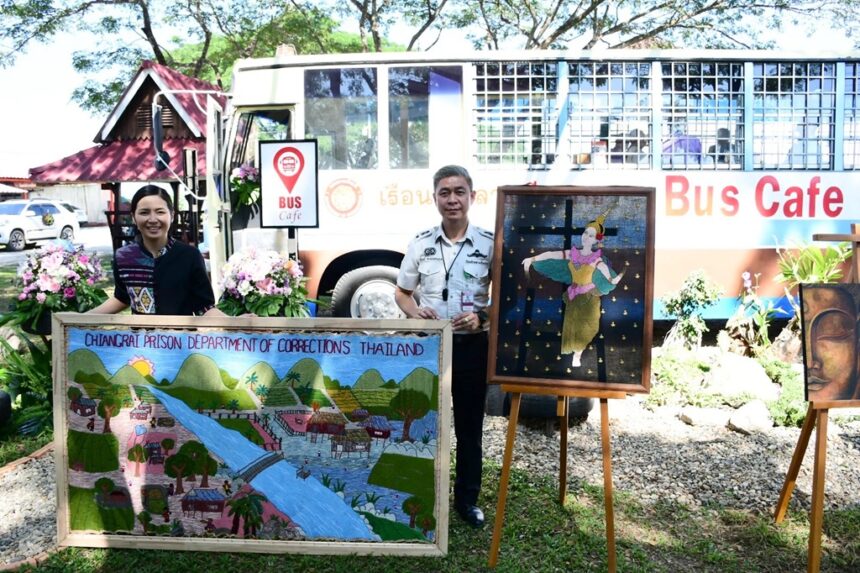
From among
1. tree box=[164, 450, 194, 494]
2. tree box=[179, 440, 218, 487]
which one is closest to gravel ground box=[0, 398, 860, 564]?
tree box=[164, 450, 194, 494]

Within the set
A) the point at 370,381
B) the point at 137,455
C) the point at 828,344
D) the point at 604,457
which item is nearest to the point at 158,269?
the point at 137,455

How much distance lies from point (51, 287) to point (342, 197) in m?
2.77

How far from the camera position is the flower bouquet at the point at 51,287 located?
16.2ft

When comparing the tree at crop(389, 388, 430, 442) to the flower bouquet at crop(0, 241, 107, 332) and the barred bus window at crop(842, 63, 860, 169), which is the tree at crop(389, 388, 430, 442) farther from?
the barred bus window at crop(842, 63, 860, 169)

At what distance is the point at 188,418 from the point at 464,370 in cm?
128

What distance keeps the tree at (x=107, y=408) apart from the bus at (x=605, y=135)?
368cm

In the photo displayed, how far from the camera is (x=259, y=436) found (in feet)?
10.5

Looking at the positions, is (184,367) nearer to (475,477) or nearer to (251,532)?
(251,532)

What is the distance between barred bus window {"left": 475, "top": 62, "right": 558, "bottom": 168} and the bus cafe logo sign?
2.14 m

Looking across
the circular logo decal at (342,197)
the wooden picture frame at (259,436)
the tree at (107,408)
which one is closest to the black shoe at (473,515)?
the wooden picture frame at (259,436)

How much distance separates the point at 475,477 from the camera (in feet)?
11.6

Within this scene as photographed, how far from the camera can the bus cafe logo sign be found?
5184 millimetres

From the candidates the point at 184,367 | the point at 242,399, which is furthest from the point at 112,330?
the point at 242,399

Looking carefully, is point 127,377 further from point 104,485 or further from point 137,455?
point 104,485
